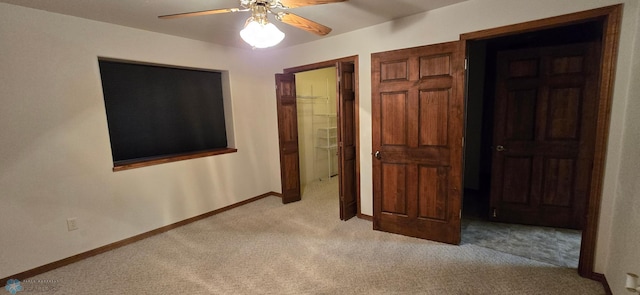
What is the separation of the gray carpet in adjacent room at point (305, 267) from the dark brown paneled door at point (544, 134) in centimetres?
98

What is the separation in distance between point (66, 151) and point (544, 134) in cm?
486

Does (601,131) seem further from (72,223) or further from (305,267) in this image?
(72,223)

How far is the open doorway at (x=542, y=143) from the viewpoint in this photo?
2639 millimetres

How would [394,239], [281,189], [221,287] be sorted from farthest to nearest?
[281,189], [394,239], [221,287]

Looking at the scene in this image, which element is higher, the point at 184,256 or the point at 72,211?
the point at 72,211

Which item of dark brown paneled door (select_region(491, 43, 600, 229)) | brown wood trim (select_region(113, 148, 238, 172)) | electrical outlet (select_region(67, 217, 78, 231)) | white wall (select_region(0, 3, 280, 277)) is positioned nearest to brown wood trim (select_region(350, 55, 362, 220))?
dark brown paneled door (select_region(491, 43, 600, 229))

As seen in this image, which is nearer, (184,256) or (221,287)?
(221,287)

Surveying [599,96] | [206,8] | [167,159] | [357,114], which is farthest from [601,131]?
[167,159]

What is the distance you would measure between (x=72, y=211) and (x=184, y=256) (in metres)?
1.14

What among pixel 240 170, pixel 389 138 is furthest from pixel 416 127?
pixel 240 170

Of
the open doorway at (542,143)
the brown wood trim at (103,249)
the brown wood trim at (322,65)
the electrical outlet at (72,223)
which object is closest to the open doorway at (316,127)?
the brown wood trim at (322,65)

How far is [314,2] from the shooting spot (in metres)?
1.65

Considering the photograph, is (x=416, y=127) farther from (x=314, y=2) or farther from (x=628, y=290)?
(x=628, y=290)

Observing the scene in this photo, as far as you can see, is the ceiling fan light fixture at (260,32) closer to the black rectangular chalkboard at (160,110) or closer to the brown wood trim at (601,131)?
the black rectangular chalkboard at (160,110)
